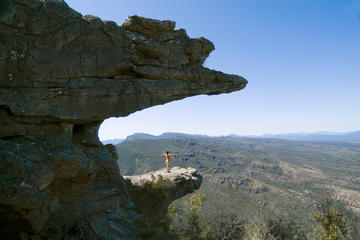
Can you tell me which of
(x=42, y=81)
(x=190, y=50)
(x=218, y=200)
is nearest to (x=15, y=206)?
(x=42, y=81)

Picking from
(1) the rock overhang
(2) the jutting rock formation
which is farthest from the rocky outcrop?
(1) the rock overhang

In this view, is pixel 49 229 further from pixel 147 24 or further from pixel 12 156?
pixel 147 24

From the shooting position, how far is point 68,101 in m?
11.5

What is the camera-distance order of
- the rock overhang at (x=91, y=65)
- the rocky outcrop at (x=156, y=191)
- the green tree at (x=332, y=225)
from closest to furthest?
the rock overhang at (x=91, y=65) < the rocky outcrop at (x=156, y=191) < the green tree at (x=332, y=225)

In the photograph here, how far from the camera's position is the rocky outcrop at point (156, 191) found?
16.3 m

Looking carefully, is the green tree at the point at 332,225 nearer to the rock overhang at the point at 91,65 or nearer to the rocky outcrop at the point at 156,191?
the rocky outcrop at the point at 156,191

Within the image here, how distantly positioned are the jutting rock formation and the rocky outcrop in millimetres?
2295

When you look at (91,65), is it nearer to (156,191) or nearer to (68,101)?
(68,101)

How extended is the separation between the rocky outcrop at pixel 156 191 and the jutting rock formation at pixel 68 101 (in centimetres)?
229

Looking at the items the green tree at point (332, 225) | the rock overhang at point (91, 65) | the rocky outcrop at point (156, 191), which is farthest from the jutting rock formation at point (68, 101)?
the green tree at point (332, 225)

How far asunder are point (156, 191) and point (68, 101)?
9.90 m

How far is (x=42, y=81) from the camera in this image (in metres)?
10.8

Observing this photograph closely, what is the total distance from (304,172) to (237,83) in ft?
644

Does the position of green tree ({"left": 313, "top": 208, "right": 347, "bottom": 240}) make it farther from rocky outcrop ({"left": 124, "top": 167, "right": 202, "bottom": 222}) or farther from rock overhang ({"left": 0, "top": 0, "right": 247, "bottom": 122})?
rock overhang ({"left": 0, "top": 0, "right": 247, "bottom": 122})
